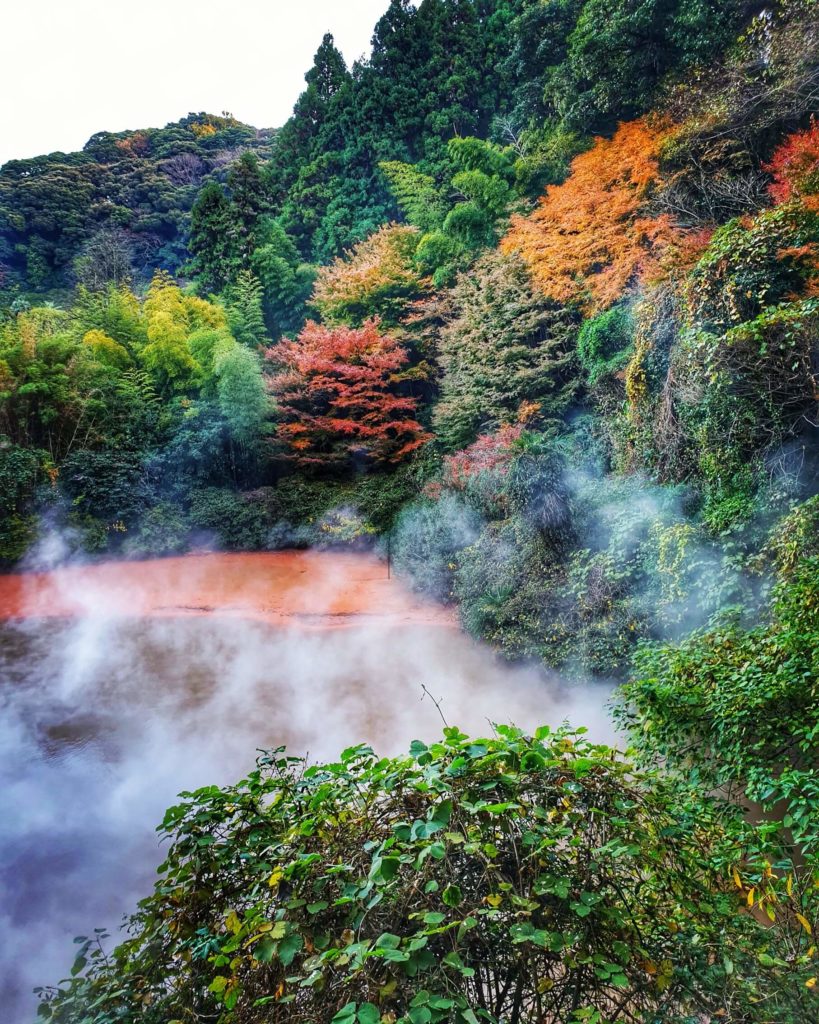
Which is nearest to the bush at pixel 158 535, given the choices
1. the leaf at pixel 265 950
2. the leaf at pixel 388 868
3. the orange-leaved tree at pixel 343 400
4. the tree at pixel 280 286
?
the orange-leaved tree at pixel 343 400

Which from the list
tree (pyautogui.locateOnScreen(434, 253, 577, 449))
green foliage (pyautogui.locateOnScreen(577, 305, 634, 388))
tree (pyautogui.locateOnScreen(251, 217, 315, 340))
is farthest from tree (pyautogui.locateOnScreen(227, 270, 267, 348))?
green foliage (pyautogui.locateOnScreen(577, 305, 634, 388))

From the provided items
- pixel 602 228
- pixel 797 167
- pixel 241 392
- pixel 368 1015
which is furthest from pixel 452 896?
pixel 241 392

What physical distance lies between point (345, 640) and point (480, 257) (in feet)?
25.5

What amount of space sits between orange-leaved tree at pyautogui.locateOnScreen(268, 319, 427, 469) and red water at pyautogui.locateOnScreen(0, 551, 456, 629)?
7.28 feet

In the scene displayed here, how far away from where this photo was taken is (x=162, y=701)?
5875 mm

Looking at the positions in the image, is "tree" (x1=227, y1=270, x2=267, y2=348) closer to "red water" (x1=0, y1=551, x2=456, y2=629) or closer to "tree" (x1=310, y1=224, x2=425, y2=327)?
"tree" (x1=310, y1=224, x2=425, y2=327)

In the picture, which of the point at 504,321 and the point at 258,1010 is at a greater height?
the point at 504,321

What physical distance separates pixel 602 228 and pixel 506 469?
402 cm

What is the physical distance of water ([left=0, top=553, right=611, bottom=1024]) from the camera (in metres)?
3.81

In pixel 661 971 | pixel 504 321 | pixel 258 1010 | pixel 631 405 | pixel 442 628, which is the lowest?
pixel 442 628

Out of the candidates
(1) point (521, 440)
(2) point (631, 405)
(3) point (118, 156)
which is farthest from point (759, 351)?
(3) point (118, 156)

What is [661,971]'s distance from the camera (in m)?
1.42

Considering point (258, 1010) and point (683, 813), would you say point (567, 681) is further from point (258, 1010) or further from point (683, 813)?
point (258, 1010)

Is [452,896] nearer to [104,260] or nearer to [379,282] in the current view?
[379,282]
